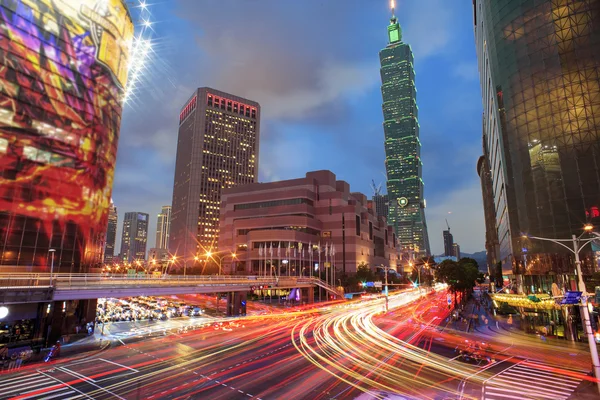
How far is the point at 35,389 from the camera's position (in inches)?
800

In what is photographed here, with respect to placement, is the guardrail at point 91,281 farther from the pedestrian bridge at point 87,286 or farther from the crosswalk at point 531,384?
the crosswalk at point 531,384

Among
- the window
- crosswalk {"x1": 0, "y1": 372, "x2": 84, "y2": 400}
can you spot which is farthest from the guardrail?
the window

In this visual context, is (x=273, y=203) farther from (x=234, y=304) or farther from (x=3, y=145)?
(x=3, y=145)

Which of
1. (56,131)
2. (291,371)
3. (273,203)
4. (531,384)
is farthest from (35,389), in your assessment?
(273,203)

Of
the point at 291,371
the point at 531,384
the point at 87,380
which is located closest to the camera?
the point at 531,384

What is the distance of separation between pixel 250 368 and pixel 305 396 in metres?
6.92

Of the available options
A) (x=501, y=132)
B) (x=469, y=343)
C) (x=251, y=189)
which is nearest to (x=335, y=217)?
(x=251, y=189)

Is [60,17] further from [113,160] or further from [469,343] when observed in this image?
[469,343]

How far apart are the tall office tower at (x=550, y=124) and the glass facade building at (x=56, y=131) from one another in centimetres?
6678

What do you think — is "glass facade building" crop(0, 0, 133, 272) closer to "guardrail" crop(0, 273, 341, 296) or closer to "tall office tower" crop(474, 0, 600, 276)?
"guardrail" crop(0, 273, 341, 296)

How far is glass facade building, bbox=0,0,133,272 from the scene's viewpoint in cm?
4359

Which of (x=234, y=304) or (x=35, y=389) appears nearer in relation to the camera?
(x=35, y=389)

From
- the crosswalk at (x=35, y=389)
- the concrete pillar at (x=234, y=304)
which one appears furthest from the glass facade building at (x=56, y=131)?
the crosswalk at (x=35, y=389)

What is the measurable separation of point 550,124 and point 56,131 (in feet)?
235
